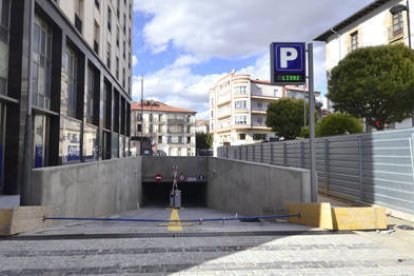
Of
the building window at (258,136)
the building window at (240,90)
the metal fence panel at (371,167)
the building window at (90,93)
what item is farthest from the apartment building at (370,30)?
the building window at (240,90)

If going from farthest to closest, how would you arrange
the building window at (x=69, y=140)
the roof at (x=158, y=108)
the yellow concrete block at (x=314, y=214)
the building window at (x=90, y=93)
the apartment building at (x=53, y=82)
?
the roof at (x=158, y=108) → the building window at (x=90, y=93) → the building window at (x=69, y=140) → the apartment building at (x=53, y=82) → the yellow concrete block at (x=314, y=214)

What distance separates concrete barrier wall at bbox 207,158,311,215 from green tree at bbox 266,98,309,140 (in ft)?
70.4

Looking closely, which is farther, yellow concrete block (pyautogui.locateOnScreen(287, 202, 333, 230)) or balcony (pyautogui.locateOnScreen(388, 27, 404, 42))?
balcony (pyautogui.locateOnScreen(388, 27, 404, 42))

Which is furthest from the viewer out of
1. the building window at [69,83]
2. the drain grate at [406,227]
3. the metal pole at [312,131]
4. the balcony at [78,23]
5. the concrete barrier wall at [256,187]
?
the balcony at [78,23]

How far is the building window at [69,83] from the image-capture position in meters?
Result: 18.1

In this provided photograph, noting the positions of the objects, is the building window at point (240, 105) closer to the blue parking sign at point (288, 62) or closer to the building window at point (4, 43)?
the building window at point (4, 43)

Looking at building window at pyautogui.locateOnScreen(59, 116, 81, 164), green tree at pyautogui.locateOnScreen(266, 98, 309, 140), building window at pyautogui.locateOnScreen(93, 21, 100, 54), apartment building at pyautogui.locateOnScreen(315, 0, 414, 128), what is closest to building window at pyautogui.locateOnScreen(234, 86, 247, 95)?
green tree at pyautogui.locateOnScreen(266, 98, 309, 140)

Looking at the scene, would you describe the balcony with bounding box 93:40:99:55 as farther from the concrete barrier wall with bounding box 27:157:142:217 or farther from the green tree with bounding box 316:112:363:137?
the green tree with bounding box 316:112:363:137

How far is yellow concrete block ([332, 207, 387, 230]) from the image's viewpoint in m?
6.62

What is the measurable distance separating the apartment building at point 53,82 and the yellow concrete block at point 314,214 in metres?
5.72

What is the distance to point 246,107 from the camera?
2648 inches

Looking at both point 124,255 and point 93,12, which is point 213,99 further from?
point 124,255

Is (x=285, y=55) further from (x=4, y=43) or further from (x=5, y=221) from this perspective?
(x=4, y=43)

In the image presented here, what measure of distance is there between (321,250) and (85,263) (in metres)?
3.46
